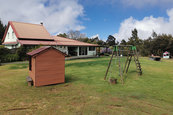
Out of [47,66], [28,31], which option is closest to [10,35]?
[28,31]

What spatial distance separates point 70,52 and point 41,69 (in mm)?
17504

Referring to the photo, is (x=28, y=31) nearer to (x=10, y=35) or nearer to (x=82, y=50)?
(x=10, y=35)

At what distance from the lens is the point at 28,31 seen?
66.0 feet

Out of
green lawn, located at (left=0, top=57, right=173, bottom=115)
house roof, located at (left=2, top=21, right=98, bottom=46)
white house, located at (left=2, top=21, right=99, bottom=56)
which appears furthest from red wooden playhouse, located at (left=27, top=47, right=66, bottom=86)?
house roof, located at (left=2, top=21, right=98, bottom=46)

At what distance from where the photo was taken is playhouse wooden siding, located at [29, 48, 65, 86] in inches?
223

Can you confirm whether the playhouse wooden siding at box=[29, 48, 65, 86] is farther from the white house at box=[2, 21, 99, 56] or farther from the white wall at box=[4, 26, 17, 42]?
the white wall at box=[4, 26, 17, 42]

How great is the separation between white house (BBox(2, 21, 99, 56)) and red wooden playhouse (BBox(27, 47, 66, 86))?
11809 mm

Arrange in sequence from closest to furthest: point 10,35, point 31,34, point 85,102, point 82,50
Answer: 1. point 85,102
2. point 31,34
3. point 10,35
4. point 82,50

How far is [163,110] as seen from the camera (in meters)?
3.50

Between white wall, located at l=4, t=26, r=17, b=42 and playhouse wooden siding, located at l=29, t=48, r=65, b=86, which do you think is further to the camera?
white wall, located at l=4, t=26, r=17, b=42

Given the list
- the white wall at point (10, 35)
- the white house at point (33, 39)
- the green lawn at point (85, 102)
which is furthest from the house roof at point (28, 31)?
the green lawn at point (85, 102)

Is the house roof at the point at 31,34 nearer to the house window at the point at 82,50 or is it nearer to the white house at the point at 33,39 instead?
the white house at the point at 33,39

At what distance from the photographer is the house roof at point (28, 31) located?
60.4ft

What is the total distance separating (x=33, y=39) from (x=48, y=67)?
49.9ft
